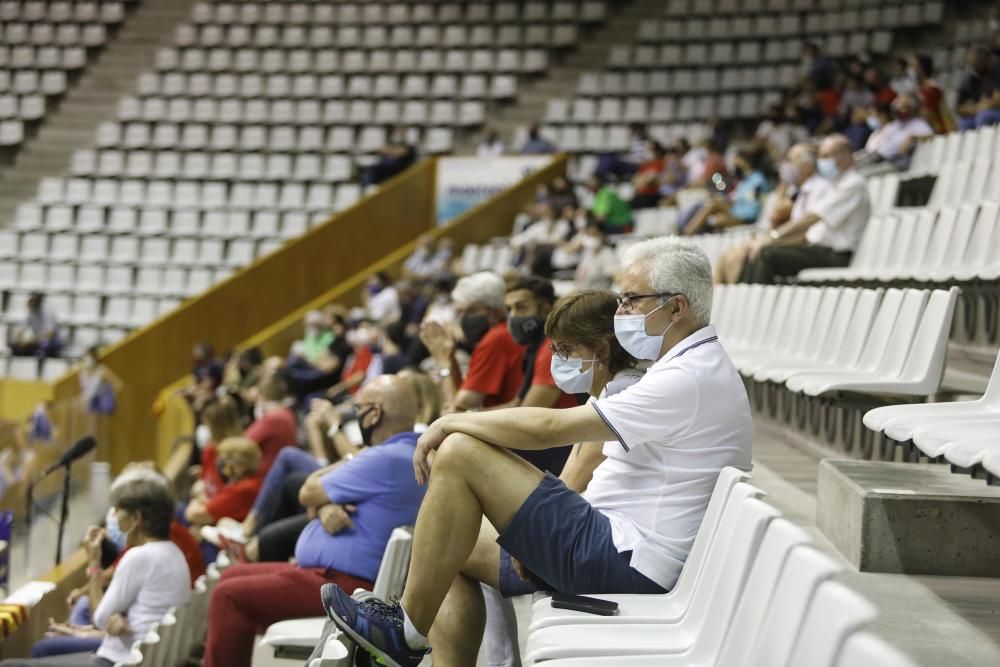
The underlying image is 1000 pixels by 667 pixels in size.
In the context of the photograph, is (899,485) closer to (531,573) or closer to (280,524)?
(531,573)

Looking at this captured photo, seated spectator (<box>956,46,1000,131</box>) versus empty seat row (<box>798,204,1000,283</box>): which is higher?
seated spectator (<box>956,46,1000,131</box>)

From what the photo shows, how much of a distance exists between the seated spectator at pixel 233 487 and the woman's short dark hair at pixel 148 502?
3.85 ft

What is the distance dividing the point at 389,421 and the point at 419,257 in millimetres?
7624

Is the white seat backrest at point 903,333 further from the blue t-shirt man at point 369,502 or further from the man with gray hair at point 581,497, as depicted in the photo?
the blue t-shirt man at point 369,502

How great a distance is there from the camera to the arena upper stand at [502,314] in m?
2.51

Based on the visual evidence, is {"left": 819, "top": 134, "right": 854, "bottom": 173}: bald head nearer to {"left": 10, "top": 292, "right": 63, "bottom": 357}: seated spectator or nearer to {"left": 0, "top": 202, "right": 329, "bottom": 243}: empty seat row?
{"left": 0, "top": 202, "right": 329, "bottom": 243}: empty seat row

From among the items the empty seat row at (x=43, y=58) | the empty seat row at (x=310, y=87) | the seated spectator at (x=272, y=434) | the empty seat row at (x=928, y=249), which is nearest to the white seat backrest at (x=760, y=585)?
the empty seat row at (x=928, y=249)

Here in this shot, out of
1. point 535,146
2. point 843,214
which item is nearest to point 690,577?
point 843,214

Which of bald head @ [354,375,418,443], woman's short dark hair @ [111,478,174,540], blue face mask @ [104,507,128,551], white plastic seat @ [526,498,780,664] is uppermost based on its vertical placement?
white plastic seat @ [526,498,780,664]

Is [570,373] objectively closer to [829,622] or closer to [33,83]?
[829,622]

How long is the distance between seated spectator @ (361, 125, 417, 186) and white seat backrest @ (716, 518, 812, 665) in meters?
10.7

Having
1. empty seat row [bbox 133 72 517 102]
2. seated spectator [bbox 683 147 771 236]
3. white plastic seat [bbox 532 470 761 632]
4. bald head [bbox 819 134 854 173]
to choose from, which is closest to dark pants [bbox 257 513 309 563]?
white plastic seat [bbox 532 470 761 632]

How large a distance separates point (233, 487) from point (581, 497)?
9.77ft

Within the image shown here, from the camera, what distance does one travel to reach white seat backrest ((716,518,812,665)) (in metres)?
1.73
